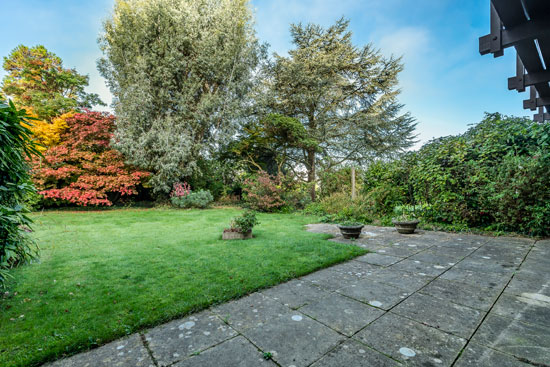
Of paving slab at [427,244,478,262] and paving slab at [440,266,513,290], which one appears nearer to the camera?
paving slab at [440,266,513,290]

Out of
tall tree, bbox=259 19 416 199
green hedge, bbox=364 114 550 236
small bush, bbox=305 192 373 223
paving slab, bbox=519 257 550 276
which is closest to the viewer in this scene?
paving slab, bbox=519 257 550 276

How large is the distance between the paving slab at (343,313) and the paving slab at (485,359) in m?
0.57

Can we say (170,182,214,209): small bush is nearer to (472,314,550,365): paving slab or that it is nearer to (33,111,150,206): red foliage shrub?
(33,111,150,206): red foliage shrub

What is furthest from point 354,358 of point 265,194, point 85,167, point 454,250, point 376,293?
point 85,167

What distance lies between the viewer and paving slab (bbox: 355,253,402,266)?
3.25 m

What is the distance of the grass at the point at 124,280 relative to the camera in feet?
5.49

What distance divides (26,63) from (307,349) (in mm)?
19551

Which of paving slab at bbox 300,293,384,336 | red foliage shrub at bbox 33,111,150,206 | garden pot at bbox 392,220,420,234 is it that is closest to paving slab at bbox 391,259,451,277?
paving slab at bbox 300,293,384,336

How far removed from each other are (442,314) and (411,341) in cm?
55

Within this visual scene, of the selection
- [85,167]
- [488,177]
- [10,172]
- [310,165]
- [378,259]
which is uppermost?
[310,165]

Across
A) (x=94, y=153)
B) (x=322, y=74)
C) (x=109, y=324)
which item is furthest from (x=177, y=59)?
(x=109, y=324)

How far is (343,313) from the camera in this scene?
6.32 ft

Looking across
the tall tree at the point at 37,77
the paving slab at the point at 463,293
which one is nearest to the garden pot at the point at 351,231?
the paving slab at the point at 463,293

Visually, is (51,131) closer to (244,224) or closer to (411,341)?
(244,224)
